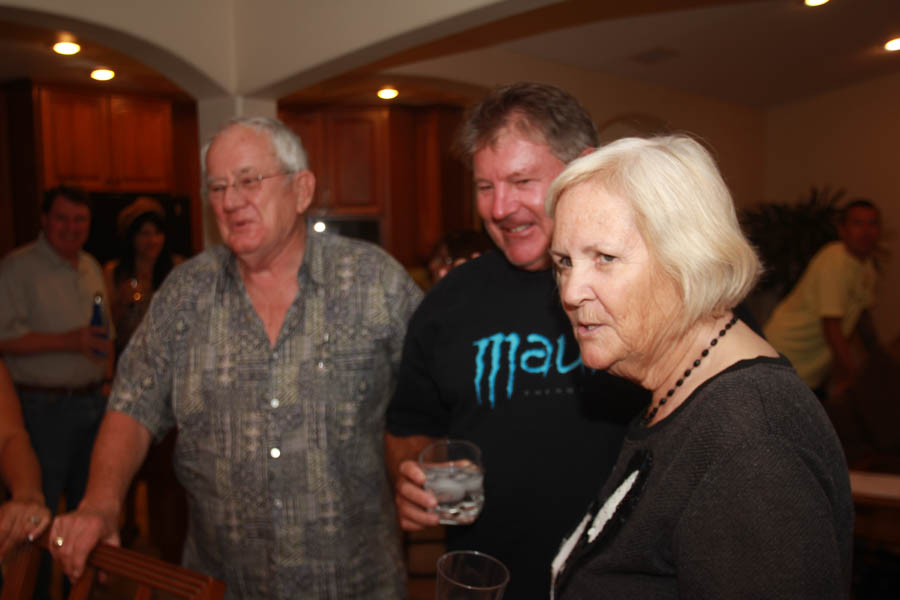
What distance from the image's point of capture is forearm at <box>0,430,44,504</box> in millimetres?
1309

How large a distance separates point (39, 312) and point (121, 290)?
0.38 m

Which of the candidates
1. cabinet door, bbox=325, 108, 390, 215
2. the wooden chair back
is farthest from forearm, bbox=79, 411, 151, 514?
cabinet door, bbox=325, 108, 390, 215

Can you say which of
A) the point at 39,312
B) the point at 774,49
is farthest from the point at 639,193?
the point at 774,49

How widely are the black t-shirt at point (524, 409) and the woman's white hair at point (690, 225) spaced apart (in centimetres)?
51

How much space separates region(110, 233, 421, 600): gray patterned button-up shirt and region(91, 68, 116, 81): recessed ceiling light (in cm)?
411

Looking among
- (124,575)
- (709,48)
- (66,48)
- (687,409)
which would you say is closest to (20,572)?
(124,575)

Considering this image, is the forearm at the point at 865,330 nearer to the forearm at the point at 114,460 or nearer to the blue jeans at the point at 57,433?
the forearm at the point at 114,460

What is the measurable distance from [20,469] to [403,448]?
2.64 ft

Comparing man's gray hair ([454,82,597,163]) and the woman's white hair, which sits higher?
man's gray hair ([454,82,597,163])

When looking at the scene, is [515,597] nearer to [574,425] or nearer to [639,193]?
[574,425]

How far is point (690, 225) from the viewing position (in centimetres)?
77

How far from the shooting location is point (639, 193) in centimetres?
78

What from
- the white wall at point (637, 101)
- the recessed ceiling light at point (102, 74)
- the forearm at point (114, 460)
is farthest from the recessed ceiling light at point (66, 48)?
the forearm at point (114, 460)

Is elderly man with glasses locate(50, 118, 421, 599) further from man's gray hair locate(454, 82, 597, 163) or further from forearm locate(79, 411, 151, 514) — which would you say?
man's gray hair locate(454, 82, 597, 163)
